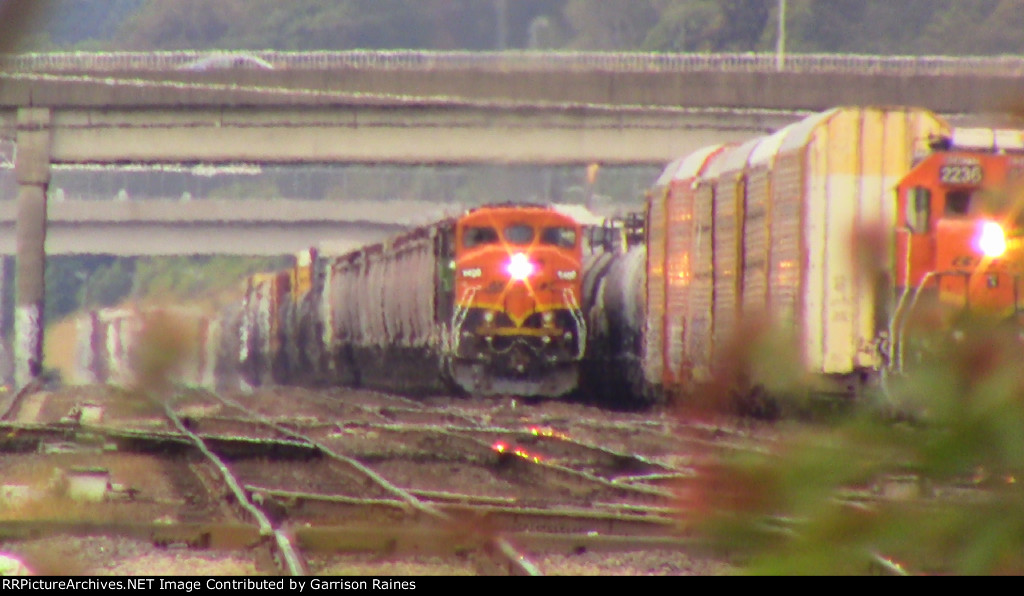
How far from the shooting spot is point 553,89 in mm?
34781

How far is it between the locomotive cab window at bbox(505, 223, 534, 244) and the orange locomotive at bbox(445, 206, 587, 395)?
2 centimetres

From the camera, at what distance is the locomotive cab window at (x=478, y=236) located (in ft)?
72.8

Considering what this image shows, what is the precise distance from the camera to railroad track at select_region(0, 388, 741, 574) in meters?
7.15

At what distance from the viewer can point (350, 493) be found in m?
10.2

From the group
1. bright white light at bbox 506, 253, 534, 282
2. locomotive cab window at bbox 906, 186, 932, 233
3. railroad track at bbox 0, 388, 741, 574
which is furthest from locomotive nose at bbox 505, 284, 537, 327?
locomotive cab window at bbox 906, 186, 932, 233

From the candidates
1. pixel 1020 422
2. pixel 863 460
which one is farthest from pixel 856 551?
pixel 1020 422

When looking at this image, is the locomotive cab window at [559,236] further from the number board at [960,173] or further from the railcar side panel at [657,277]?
the number board at [960,173]

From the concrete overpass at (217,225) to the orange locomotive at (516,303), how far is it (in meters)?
32.2

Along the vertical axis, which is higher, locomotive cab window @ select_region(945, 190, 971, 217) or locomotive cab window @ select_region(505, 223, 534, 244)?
locomotive cab window @ select_region(505, 223, 534, 244)

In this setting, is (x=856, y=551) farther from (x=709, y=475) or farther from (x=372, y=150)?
(x=372, y=150)

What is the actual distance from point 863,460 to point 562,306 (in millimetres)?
20886

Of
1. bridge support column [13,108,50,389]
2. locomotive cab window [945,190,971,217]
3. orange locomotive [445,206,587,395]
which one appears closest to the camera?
locomotive cab window [945,190,971,217]

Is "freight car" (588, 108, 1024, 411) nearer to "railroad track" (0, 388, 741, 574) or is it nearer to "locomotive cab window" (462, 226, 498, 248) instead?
"railroad track" (0, 388, 741, 574)
